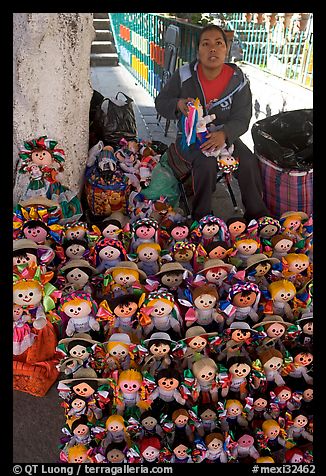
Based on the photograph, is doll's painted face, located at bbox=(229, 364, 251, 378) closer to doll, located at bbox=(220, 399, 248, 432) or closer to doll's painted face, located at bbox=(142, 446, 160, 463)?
doll, located at bbox=(220, 399, 248, 432)

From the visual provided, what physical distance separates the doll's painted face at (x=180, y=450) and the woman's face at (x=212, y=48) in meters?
2.27

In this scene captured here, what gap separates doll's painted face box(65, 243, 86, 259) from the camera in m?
2.35

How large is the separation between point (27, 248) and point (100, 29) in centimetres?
880

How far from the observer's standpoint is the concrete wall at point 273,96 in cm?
480

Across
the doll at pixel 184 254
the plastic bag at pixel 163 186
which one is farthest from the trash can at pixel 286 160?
the doll at pixel 184 254

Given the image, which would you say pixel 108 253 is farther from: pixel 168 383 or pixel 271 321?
pixel 271 321

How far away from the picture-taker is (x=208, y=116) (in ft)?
9.62

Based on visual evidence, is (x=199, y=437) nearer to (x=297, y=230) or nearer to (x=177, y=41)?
(x=297, y=230)

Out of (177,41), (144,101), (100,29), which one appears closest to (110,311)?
(177,41)

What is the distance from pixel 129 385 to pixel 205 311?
18.7 inches

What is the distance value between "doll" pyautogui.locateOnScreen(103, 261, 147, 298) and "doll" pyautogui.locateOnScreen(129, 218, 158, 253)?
0.28m

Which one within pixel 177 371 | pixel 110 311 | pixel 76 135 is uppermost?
pixel 76 135

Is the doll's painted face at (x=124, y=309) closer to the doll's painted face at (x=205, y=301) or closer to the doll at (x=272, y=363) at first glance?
the doll's painted face at (x=205, y=301)

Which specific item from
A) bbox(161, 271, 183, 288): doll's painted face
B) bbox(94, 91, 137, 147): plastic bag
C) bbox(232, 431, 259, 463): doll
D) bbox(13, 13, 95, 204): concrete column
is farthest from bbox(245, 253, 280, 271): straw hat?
bbox(94, 91, 137, 147): plastic bag
